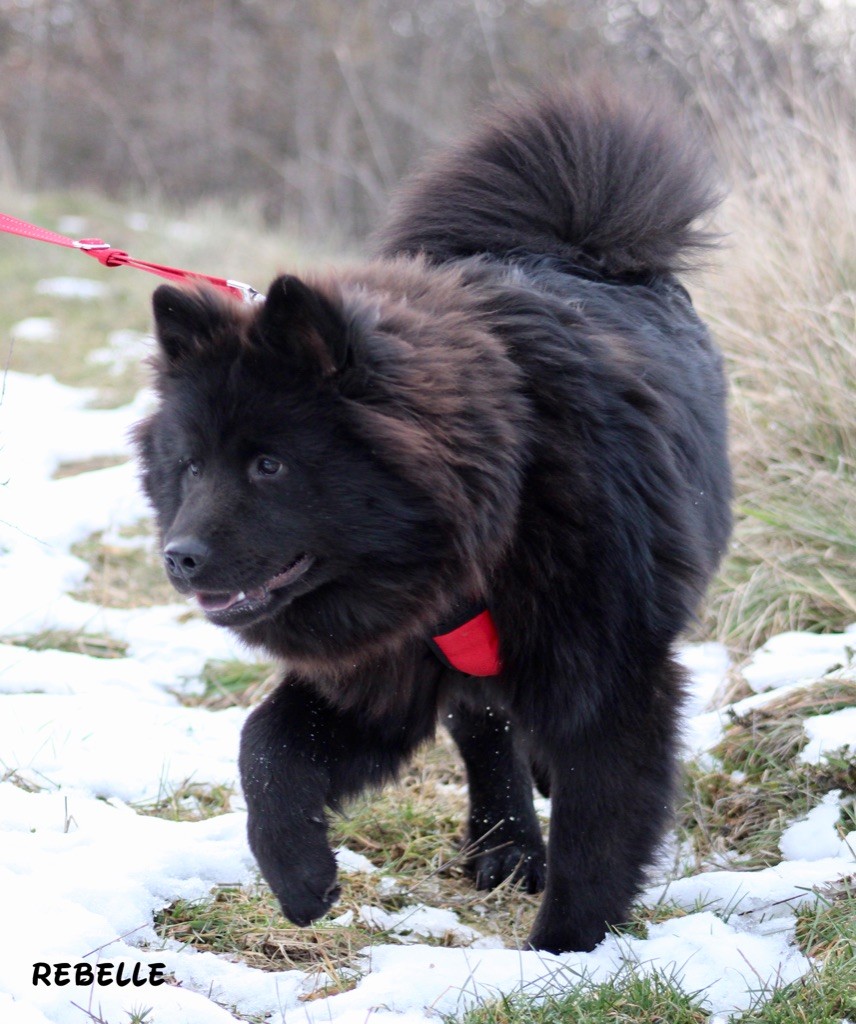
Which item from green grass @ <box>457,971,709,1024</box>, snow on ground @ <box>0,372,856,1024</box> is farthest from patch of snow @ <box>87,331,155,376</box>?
green grass @ <box>457,971,709,1024</box>

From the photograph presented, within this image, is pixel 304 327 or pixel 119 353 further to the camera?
pixel 119 353

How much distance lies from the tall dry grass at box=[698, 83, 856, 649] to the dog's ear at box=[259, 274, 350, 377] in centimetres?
180

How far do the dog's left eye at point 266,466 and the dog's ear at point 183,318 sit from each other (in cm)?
33

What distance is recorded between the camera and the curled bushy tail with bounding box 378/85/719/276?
312 centimetres

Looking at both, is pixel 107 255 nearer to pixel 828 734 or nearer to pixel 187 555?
pixel 187 555

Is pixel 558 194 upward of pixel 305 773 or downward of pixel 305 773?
upward

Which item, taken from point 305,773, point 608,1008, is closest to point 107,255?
point 305,773

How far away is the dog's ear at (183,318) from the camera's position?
8.23 ft

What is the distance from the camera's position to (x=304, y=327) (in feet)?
7.79

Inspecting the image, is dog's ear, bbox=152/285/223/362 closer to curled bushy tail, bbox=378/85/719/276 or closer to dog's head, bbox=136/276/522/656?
dog's head, bbox=136/276/522/656

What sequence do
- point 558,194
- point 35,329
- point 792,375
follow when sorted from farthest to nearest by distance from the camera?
point 35,329, point 792,375, point 558,194

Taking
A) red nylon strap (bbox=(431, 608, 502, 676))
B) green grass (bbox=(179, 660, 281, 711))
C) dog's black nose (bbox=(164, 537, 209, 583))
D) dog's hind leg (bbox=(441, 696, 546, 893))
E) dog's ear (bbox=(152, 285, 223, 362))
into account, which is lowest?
green grass (bbox=(179, 660, 281, 711))

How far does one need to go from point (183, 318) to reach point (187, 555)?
1.88 feet

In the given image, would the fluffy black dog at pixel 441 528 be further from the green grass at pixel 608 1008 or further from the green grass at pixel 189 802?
the green grass at pixel 189 802
